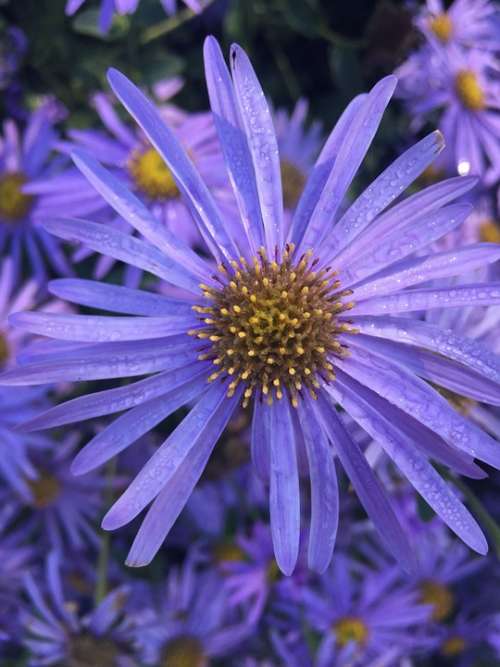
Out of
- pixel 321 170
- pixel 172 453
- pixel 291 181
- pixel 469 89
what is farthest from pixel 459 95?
pixel 172 453

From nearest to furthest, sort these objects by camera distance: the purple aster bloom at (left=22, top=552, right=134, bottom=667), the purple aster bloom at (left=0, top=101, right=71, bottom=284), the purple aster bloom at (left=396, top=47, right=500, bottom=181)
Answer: the purple aster bloom at (left=22, top=552, right=134, bottom=667) → the purple aster bloom at (left=0, top=101, right=71, bottom=284) → the purple aster bloom at (left=396, top=47, right=500, bottom=181)

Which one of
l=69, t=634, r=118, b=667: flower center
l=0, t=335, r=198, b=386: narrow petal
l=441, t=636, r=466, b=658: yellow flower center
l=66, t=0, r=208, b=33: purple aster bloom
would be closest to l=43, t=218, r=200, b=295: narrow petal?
l=0, t=335, r=198, b=386: narrow petal

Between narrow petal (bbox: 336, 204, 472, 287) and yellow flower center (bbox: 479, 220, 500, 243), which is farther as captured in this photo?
yellow flower center (bbox: 479, 220, 500, 243)

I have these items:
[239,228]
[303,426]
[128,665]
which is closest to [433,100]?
[239,228]

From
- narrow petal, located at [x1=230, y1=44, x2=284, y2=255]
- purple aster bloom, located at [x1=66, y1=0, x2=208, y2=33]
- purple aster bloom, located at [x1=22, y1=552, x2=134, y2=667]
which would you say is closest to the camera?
narrow petal, located at [x1=230, y1=44, x2=284, y2=255]

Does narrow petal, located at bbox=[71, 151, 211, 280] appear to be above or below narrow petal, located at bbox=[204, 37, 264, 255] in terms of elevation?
below

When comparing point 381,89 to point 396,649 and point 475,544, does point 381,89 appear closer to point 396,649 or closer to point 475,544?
point 475,544

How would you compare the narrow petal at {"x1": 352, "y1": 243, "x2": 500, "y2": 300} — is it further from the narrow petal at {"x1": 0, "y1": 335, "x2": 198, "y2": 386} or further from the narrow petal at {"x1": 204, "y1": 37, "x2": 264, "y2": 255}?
the narrow petal at {"x1": 0, "y1": 335, "x2": 198, "y2": 386}
